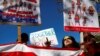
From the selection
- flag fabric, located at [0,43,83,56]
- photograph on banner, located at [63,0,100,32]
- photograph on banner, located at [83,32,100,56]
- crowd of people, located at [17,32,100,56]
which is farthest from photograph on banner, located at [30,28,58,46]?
photograph on banner, located at [83,32,100,56]

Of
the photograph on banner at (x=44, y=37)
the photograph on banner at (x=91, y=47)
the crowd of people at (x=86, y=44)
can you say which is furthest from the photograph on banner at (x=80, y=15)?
the photograph on banner at (x=44, y=37)

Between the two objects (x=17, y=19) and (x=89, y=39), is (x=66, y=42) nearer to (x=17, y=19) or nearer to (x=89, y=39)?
(x=89, y=39)

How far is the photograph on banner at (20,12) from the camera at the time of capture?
6438 millimetres

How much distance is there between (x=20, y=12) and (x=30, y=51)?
63 centimetres

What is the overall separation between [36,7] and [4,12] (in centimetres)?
62

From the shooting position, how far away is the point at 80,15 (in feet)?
24.4

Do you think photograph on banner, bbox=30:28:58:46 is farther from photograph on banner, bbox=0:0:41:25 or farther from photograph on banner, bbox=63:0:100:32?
photograph on banner, bbox=0:0:41:25

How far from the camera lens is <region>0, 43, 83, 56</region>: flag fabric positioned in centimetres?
646

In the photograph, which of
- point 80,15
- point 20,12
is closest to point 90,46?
point 80,15

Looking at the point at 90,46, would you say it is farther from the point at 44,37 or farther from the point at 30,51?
the point at 44,37

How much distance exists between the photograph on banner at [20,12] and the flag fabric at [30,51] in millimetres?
378

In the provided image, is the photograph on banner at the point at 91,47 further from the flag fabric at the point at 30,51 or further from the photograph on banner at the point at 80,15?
the photograph on banner at the point at 80,15

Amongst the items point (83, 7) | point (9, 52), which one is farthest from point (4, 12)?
point (83, 7)

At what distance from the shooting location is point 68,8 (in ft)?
23.7
